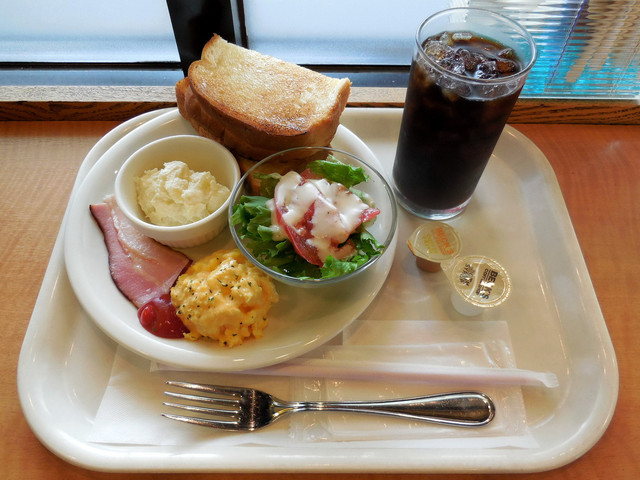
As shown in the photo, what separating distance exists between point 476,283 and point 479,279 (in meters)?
0.02

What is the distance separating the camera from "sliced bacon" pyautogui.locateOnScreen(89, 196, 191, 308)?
4.11ft

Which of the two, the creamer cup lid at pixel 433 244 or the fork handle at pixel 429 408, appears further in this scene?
the creamer cup lid at pixel 433 244

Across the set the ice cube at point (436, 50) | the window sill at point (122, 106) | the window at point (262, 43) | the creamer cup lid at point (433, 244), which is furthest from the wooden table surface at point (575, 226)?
the ice cube at point (436, 50)

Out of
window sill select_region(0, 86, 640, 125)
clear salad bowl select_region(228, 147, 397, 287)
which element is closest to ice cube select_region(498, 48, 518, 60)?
clear salad bowl select_region(228, 147, 397, 287)

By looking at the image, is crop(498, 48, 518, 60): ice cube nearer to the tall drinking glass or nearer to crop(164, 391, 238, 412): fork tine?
the tall drinking glass

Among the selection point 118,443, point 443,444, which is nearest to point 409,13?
point 443,444

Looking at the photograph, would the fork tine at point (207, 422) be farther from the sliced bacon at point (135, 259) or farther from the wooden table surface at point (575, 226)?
the sliced bacon at point (135, 259)

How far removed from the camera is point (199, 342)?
1136mm

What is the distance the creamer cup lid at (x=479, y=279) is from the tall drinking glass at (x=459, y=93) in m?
0.23

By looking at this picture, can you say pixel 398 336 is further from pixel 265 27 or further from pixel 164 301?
pixel 265 27

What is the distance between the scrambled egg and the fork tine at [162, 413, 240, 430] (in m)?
0.18

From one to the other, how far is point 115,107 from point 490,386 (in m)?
1.57

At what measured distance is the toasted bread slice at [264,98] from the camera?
1.37 m

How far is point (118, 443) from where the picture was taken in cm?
104
